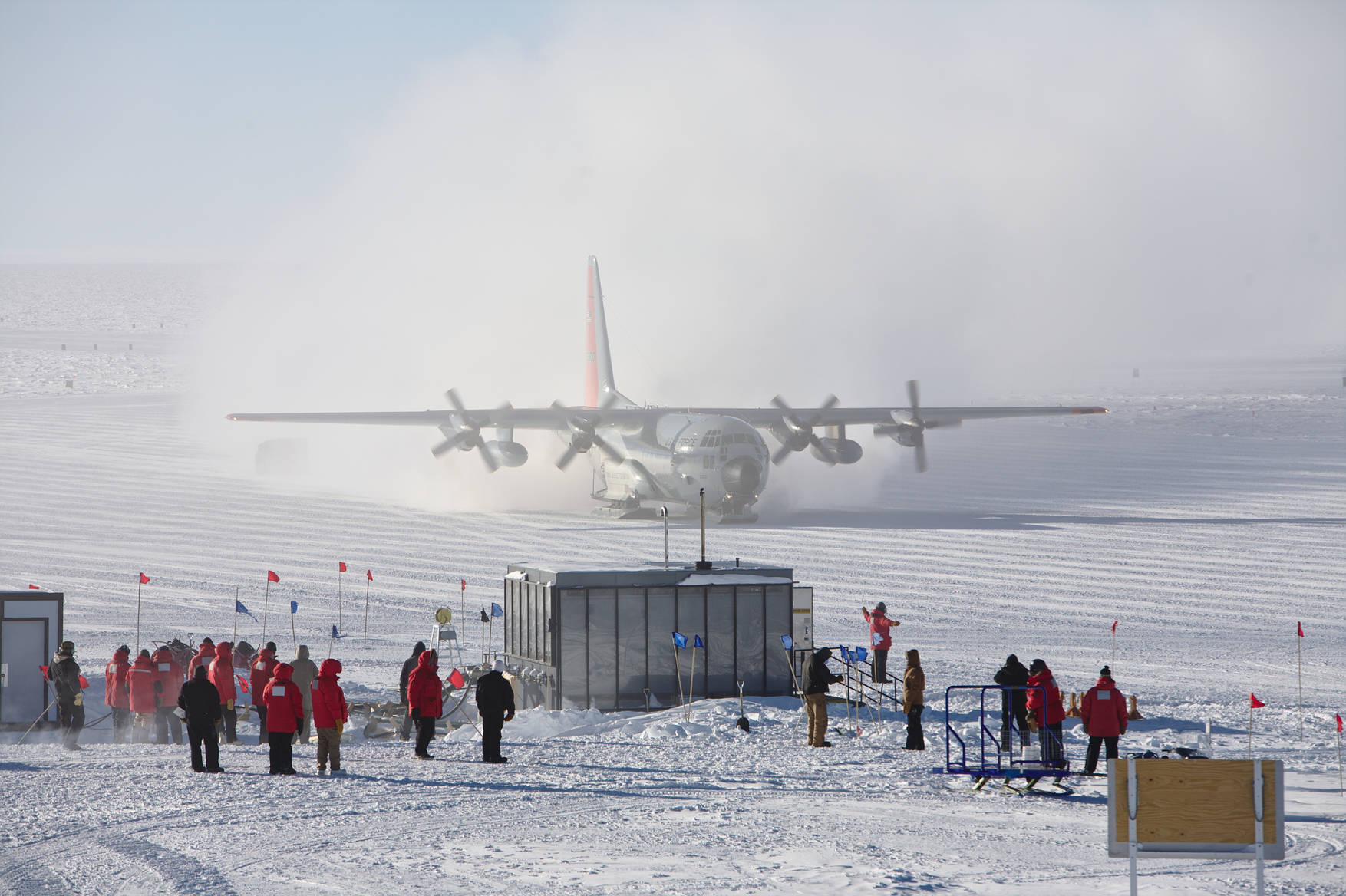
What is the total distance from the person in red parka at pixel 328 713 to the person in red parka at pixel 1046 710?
647 cm

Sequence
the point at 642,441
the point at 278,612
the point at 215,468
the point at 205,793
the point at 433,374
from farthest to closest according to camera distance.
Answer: the point at 433,374 → the point at 215,468 → the point at 642,441 → the point at 278,612 → the point at 205,793

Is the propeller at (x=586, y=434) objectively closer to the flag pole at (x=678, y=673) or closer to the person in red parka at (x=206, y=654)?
the flag pole at (x=678, y=673)

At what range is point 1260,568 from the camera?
97.0 ft

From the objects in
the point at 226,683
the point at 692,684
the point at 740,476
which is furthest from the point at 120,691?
the point at 740,476

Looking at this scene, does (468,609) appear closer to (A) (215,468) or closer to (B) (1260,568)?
(B) (1260,568)

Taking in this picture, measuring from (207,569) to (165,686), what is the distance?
597 inches

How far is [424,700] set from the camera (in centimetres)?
1375

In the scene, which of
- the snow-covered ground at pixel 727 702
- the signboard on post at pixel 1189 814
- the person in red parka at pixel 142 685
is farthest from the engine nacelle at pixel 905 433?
the signboard on post at pixel 1189 814

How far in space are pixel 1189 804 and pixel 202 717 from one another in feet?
29.3

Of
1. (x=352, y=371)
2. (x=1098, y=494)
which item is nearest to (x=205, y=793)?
(x=1098, y=494)

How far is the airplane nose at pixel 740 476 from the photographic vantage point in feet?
118

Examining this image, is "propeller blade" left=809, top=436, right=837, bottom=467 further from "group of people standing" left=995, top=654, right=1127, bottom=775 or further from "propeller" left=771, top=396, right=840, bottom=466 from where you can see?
"group of people standing" left=995, top=654, right=1127, bottom=775

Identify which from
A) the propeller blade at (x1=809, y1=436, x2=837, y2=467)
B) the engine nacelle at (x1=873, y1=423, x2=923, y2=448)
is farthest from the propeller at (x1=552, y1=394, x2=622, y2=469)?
the engine nacelle at (x1=873, y1=423, x2=923, y2=448)

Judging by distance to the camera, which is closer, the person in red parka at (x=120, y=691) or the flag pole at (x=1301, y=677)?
the person in red parka at (x=120, y=691)
